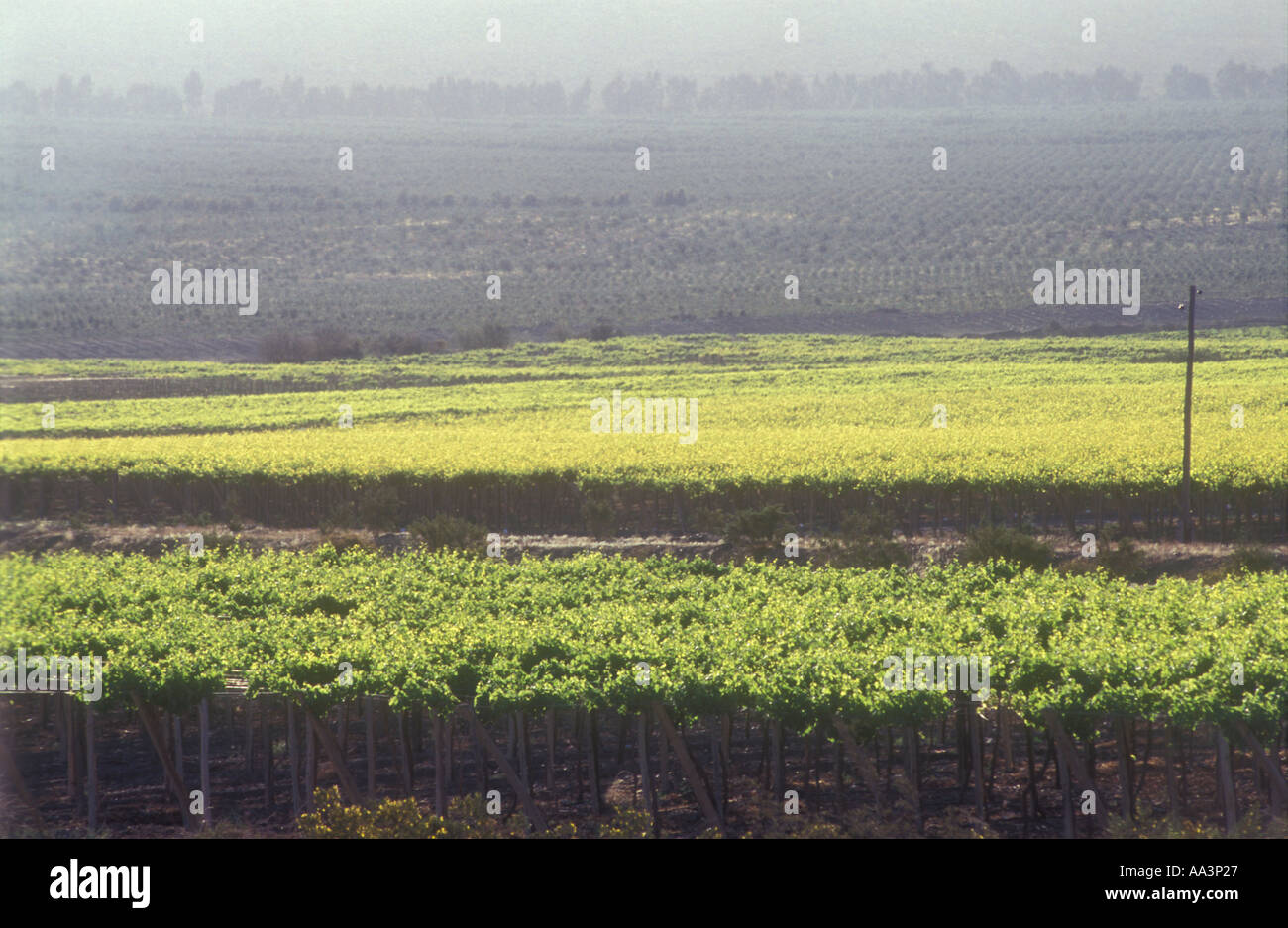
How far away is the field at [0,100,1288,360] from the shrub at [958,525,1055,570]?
6197 centimetres

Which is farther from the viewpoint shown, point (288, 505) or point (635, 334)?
point (635, 334)

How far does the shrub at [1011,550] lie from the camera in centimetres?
3120

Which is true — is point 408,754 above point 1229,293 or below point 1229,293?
below

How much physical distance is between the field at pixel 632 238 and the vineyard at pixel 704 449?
22923 mm

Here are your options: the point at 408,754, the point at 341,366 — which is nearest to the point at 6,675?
the point at 408,754

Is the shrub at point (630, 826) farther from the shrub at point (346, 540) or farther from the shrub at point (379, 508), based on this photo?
the shrub at point (379, 508)

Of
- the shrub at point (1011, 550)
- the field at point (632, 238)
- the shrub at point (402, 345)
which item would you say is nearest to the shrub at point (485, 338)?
the shrub at point (402, 345)

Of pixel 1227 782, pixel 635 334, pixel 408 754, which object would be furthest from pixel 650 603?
pixel 635 334

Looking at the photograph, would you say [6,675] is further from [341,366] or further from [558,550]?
[341,366]

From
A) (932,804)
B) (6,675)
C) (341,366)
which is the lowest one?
(932,804)
